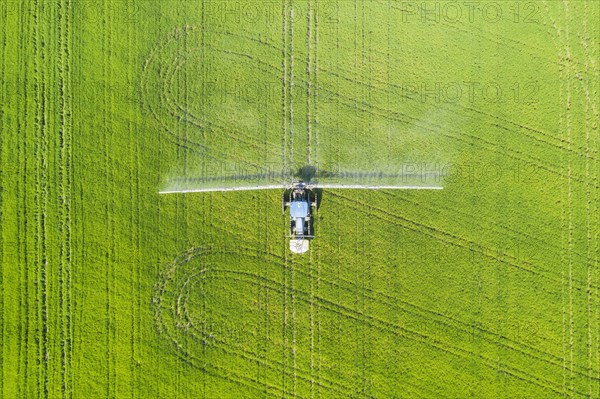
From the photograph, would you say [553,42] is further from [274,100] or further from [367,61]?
[274,100]

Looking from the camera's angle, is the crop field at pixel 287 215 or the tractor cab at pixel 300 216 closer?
the tractor cab at pixel 300 216

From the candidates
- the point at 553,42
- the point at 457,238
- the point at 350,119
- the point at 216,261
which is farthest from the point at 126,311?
the point at 553,42

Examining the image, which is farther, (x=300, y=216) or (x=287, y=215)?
(x=287, y=215)

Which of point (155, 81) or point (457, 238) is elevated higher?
point (155, 81)

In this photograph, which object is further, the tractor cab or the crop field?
the crop field
